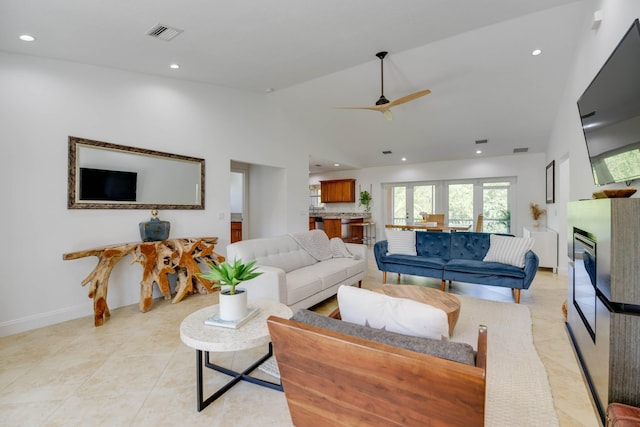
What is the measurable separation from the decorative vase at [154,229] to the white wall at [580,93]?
4.55 m

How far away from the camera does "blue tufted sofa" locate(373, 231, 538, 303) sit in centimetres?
352

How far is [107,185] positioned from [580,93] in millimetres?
5631

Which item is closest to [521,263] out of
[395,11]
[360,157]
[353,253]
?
[353,253]

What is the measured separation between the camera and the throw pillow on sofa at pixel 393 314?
45.3 inches

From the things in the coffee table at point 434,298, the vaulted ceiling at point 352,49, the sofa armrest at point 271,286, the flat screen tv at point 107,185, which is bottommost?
the coffee table at point 434,298

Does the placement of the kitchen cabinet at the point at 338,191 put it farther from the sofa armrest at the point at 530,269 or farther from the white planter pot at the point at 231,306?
the white planter pot at the point at 231,306

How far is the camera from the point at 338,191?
9.32 metres

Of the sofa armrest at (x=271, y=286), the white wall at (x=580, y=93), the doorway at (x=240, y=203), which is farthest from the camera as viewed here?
the doorway at (x=240, y=203)

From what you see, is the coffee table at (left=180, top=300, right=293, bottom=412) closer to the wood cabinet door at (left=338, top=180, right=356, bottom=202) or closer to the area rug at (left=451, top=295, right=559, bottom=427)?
the area rug at (left=451, top=295, right=559, bottom=427)

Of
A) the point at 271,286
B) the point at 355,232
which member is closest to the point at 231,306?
the point at 271,286

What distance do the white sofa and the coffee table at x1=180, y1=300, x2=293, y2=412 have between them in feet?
2.08

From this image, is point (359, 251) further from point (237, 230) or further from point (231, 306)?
point (237, 230)

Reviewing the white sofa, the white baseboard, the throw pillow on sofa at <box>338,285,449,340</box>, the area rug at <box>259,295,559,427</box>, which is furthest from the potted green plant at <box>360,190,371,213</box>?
the throw pillow on sofa at <box>338,285,449,340</box>

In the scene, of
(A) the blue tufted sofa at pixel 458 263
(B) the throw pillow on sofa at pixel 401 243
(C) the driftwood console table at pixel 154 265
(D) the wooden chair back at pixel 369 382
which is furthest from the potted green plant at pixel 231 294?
(B) the throw pillow on sofa at pixel 401 243
